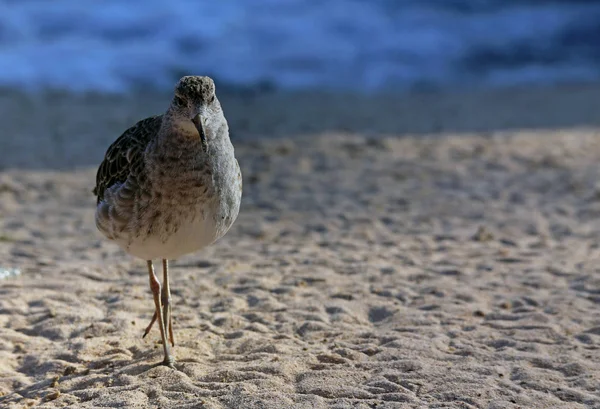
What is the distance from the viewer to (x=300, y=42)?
71.6ft

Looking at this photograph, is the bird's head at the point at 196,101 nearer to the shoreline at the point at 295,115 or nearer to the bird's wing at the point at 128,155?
the bird's wing at the point at 128,155

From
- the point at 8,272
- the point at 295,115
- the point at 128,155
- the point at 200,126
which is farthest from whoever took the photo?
the point at 295,115

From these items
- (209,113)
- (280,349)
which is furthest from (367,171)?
(209,113)

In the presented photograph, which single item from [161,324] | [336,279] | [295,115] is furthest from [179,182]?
[295,115]

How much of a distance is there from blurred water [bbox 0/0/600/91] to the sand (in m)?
5.40

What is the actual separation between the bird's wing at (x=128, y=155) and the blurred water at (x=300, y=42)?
1122 centimetres

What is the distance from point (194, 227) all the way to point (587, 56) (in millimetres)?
17241

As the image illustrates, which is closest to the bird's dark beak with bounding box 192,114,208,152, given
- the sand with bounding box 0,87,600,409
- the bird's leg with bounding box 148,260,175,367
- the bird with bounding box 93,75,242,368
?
the bird with bounding box 93,75,242,368

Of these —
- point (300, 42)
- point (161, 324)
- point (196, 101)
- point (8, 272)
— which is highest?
point (300, 42)

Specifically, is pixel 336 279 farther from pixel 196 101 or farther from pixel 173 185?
pixel 196 101

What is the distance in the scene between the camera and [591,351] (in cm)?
587

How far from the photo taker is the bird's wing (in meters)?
5.40

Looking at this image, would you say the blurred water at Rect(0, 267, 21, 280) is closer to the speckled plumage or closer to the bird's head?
the speckled plumage

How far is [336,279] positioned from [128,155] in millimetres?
2488
